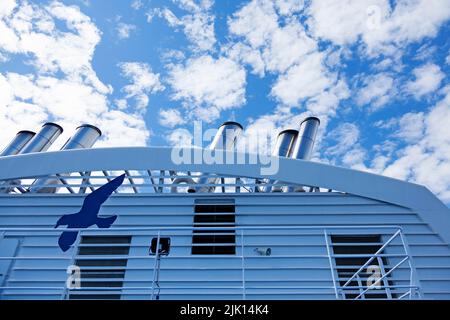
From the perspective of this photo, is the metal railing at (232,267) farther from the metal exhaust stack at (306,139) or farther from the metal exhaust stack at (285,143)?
the metal exhaust stack at (285,143)

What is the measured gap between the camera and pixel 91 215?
877 cm

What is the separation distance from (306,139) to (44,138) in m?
10.0

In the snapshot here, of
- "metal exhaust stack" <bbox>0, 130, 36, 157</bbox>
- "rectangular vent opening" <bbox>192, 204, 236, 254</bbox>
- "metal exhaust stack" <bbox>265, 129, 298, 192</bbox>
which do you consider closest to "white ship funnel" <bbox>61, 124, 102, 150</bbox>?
"metal exhaust stack" <bbox>0, 130, 36, 157</bbox>

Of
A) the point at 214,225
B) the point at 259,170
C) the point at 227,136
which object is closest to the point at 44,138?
the point at 227,136

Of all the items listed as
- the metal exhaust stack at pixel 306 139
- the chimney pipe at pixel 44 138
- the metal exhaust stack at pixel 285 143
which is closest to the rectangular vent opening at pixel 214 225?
the metal exhaust stack at pixel 306 139

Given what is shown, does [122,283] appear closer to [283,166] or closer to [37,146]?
[283,166]

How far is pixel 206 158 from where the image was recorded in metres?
9.03

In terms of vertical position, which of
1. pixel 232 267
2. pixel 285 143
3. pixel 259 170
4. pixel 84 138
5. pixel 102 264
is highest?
pixel 285 143

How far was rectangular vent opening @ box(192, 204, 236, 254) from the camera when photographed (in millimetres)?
8633

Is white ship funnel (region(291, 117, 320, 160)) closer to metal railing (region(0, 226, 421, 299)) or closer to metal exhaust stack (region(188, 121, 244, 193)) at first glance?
metal exhaust stack (region(188, 121, 244, 193))

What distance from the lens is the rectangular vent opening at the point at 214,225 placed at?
863cm

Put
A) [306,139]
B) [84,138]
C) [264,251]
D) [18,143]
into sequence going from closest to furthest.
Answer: [264,251] < [84,138] < [306,139] < [18,143]

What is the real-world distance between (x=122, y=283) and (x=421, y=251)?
22.8 ft

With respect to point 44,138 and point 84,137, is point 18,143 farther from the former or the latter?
point 84,137
